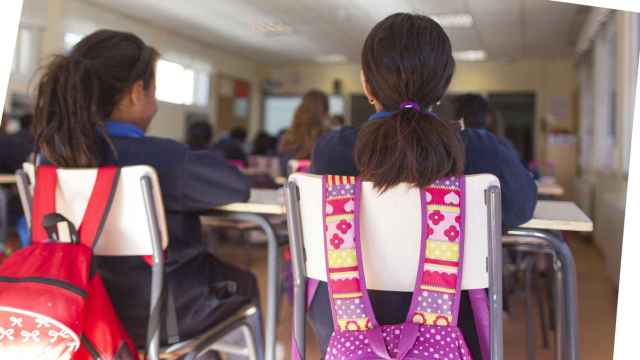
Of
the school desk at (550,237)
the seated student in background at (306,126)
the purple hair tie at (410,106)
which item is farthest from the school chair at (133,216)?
the seated student in background at (306,126)

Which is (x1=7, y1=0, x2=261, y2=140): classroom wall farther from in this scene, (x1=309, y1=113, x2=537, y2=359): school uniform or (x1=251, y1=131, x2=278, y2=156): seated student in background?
(x1=251, y1=131, x2=278, y2=156): seated student in background

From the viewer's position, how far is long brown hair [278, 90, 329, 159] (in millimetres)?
3002

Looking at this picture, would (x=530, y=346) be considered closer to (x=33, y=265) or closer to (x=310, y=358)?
(x=310, y=358)

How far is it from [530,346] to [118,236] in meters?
1.54

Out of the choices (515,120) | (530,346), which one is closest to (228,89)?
(515,120)

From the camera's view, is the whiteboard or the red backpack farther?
the whiteboard

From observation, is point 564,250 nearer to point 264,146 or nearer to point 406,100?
point 406,100

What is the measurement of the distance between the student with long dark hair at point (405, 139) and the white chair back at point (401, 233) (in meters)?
0.03

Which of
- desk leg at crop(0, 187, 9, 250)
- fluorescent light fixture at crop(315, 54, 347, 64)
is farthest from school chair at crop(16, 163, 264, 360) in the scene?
fluorescent light fixture at crop(315, 54, 347, 64)

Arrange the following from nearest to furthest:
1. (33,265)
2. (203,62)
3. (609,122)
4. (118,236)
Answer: (33,265) < (118,236) < (609,122) < (203,62)

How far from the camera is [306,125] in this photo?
122 inches

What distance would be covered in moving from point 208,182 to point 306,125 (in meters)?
1.88

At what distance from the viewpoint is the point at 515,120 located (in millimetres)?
8602

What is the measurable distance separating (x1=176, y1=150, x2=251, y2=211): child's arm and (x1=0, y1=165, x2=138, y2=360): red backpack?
0.18 metres
